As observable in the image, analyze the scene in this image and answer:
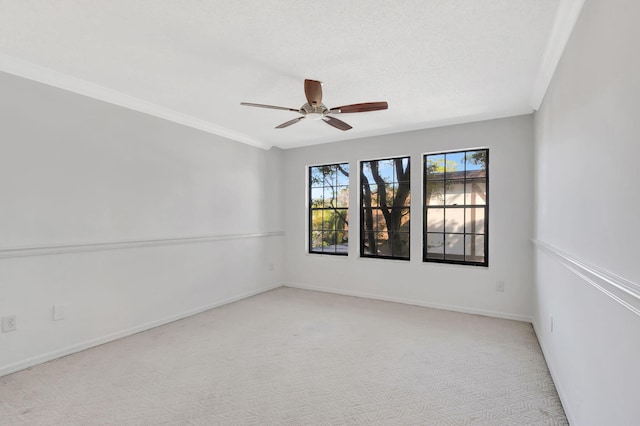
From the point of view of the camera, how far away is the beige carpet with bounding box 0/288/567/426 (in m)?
1.96

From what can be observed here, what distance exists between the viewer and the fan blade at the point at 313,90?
2582 millimetres

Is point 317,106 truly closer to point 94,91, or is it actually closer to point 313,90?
point 313,90

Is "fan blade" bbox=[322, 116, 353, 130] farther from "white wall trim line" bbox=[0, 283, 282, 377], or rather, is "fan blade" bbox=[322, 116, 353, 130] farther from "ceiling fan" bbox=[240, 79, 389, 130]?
"white wall trim line" bbox=[0, 283, 282, 377]

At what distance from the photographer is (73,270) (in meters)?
2.87

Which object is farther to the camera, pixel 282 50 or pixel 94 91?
pixel 94 91

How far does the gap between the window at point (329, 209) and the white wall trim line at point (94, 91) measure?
184cm

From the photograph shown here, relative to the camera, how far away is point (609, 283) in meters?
1.26

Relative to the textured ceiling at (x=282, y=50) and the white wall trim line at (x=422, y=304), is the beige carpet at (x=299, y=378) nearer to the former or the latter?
the white wall trim line at (x=422, y=304)

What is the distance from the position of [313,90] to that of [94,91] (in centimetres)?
215

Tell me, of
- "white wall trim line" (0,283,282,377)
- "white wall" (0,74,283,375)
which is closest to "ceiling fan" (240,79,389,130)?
"white wall" (0,74,283,375)

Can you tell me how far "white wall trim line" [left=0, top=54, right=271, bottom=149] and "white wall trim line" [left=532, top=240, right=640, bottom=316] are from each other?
397 cm

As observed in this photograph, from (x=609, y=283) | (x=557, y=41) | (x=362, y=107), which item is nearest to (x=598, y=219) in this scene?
(x=609, y=283)

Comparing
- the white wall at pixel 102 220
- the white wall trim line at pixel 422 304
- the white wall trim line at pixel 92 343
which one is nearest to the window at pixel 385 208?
the white wall trim line at pixel 422 304

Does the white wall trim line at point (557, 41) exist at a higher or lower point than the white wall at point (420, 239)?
higher
